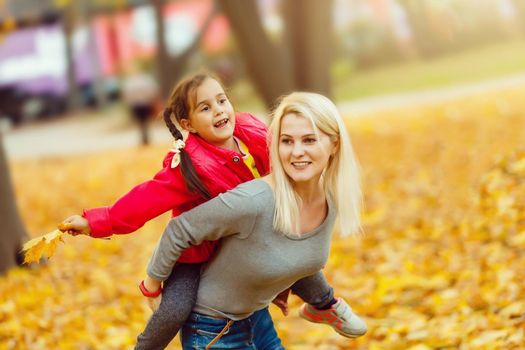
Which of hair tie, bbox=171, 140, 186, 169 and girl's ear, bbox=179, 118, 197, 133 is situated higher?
girl's ear, bbox=179, 118, 197, 133

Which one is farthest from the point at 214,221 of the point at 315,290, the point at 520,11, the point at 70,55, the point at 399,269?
the point at 70,55

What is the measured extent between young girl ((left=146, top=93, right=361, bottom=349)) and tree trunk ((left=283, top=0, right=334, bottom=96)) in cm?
850

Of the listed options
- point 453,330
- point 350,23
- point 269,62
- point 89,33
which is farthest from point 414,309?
point 89,33

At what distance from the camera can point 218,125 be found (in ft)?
9.98

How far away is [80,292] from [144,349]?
3572 mm

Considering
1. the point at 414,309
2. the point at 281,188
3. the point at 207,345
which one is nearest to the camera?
the point at 281,188

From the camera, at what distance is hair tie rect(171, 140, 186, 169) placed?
9.75ft

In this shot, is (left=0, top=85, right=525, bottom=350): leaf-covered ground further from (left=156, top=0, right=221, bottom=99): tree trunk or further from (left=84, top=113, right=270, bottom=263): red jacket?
(left=156, top=0, right=221, bottom=99): tree trunk

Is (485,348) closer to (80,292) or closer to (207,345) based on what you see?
Answer: (207,345)

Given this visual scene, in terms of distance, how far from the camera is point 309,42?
11531mm

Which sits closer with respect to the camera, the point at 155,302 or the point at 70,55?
the point at 155,302

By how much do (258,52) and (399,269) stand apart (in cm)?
527

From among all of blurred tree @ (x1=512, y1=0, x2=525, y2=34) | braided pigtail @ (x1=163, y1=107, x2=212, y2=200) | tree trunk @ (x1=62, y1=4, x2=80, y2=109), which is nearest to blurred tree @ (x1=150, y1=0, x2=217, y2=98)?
tree trunk @ (x1=62, y1=4, x2=80, y2=109)

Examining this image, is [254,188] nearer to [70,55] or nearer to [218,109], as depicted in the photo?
[218,109]
